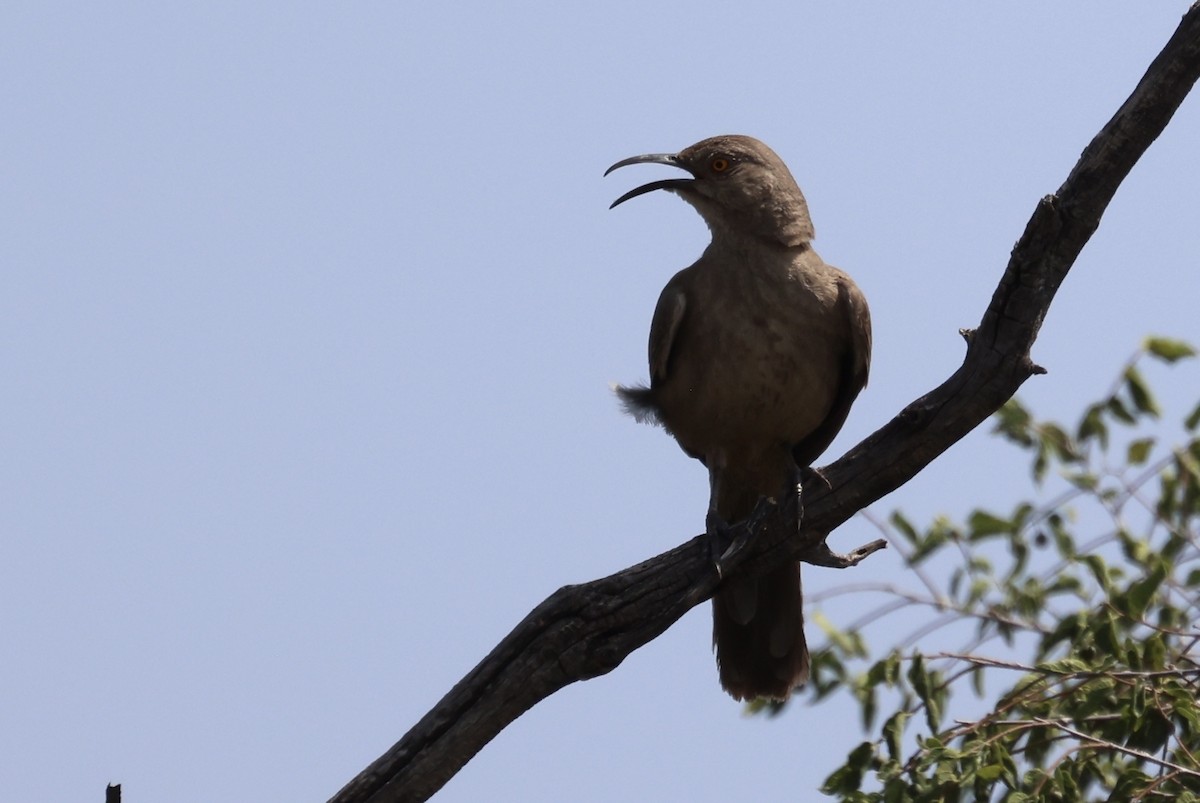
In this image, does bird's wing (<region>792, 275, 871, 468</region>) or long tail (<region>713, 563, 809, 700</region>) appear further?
long tail (<region>713, 563, 809, 700</region>)

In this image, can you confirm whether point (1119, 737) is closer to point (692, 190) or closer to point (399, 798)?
point (399, 798)

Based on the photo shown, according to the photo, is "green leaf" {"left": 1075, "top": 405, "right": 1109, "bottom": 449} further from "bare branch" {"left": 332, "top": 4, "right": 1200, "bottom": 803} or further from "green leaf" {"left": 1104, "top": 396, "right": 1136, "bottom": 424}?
"bare branch" {"left": 332, "top": 4, "right": 1200, "bottom": 803}

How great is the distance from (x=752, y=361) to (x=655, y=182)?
4.12 ft

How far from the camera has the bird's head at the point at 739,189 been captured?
23.6ft

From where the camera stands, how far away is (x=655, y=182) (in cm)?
754

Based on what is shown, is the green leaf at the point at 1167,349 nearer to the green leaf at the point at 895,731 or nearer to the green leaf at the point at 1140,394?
the green leaf at the point at 1140,394

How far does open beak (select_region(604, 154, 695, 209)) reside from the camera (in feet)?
24.6

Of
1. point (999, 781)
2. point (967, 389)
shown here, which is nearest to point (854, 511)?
point (967, 389)

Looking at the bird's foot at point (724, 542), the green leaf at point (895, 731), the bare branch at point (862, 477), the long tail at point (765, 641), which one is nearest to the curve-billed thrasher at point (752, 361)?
the long tail at point (765, 641)

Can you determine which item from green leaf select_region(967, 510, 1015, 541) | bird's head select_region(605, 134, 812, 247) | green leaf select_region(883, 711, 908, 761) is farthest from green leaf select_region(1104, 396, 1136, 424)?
green leaf select_region(883, 711, 908, 761)

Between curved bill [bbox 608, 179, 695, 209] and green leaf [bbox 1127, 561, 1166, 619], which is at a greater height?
curved bill [bbox 608, 179, 695, 209]

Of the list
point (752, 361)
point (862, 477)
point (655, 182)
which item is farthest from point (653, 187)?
point (862, 477)

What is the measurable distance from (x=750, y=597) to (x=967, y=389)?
1.95 meters

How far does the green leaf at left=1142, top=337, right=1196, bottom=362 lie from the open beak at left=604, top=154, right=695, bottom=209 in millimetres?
2247
